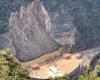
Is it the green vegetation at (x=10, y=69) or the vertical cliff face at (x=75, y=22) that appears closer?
the green vegetation at (x=10, y=69)

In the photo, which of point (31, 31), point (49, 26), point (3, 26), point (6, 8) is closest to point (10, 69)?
point (3, 26)

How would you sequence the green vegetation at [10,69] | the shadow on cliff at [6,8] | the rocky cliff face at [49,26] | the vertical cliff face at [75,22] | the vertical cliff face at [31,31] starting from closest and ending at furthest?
the green vegetation at [10,69]
the shadow on cliff at [6,8]
the vertical cliff face at [31,31]
the rocky cliff face at [49,26]
the vertical cliff face at [75,22]

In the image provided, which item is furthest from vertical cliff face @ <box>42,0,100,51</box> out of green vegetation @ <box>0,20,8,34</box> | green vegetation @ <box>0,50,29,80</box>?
green vegetation @ <box>0,50,29,80</box>

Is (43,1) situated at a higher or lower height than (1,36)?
higher

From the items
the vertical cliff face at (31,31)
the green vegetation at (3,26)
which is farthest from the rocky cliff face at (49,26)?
the green vegetation at (3,26)

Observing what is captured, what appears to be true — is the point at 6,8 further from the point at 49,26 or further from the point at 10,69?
the point at 10,69

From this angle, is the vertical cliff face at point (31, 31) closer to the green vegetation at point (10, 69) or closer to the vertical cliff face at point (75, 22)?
the vertical cliff face at point (75, 22)

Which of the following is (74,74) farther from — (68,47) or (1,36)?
(1,36)

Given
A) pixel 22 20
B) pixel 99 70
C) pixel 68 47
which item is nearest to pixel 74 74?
pixel 68 47
